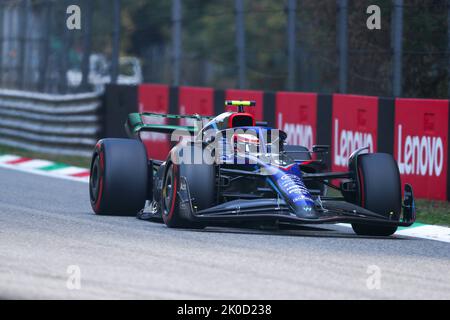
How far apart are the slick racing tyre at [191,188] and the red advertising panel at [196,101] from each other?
24.3 feet

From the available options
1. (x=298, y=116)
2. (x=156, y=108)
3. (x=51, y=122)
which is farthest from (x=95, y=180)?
(x=51, y=122)

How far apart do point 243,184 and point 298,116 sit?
4.77 meters

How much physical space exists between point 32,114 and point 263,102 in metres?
6.51

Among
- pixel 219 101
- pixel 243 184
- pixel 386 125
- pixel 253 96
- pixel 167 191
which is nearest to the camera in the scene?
pixel 167 191

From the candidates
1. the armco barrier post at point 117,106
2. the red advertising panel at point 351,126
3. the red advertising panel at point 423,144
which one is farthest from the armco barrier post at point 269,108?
the armco barrier post at point 117,106

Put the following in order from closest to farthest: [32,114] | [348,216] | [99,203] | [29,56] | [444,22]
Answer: [348,216] → [99,203] → [444,22] → [32,114] → [29,56]

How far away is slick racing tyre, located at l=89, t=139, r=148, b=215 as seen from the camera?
1199cm

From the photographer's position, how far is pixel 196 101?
18.9 m

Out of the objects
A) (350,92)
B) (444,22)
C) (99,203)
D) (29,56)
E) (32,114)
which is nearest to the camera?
(99,203)

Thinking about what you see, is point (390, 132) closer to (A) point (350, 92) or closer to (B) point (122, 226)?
(A) point (350, 92)

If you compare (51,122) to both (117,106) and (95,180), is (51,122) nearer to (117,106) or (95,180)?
(117,106)

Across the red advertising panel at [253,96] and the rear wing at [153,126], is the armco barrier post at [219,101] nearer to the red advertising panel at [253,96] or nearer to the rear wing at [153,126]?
the red advertising panel at [253,96]
